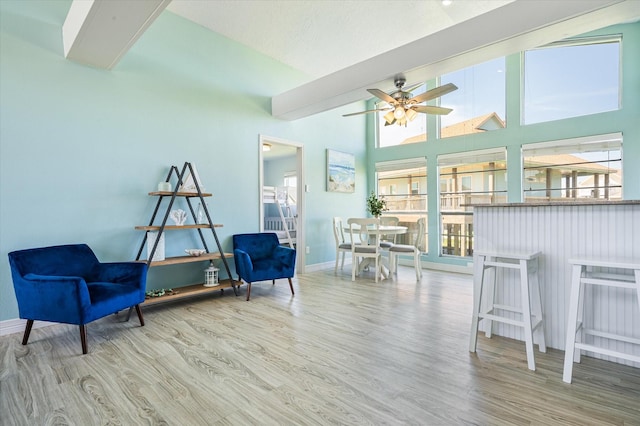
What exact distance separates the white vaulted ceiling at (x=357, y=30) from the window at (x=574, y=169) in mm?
1667

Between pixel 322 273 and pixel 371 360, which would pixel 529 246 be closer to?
pixel 371 360

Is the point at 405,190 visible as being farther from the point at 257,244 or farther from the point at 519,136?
the point at 257,244

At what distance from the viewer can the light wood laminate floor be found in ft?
5.34

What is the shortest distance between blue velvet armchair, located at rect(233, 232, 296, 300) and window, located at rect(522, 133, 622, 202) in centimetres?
402

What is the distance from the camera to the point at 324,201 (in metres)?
5.90

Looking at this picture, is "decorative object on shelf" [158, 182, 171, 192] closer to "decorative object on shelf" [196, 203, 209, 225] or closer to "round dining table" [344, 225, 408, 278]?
"decorative object on shelf" [196, 203, 209, 225]

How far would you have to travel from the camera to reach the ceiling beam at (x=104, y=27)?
2338 mm

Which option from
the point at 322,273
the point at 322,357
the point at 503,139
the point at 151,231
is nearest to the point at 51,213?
the point at 151,231

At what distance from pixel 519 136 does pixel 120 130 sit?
5710 millimetres

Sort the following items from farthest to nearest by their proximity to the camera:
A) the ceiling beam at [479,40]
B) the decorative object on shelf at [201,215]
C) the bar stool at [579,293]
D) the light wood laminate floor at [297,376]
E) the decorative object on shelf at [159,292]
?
the decorative object on shelf at [201,215], the decorative object on shelf at [159,292], the ceiling beam at [479,40], the bar stool at [579,293], the light wood laminate floor at [297,376]

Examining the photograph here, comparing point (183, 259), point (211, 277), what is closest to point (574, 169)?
point (211, 277)

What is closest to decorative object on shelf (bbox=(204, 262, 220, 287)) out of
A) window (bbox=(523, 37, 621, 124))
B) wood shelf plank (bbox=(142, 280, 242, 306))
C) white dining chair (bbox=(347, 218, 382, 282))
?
wood shelf plank (bbox=(142, 280, 242, 306))

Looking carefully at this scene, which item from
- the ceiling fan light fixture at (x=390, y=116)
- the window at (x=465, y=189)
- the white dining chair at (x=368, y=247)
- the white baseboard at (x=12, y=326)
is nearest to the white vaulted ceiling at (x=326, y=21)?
A: the ceiling fan light fixture at (x=390, y=116)

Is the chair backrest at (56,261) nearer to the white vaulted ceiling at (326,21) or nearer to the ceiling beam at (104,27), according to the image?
the ceiling beam at (104,27)
